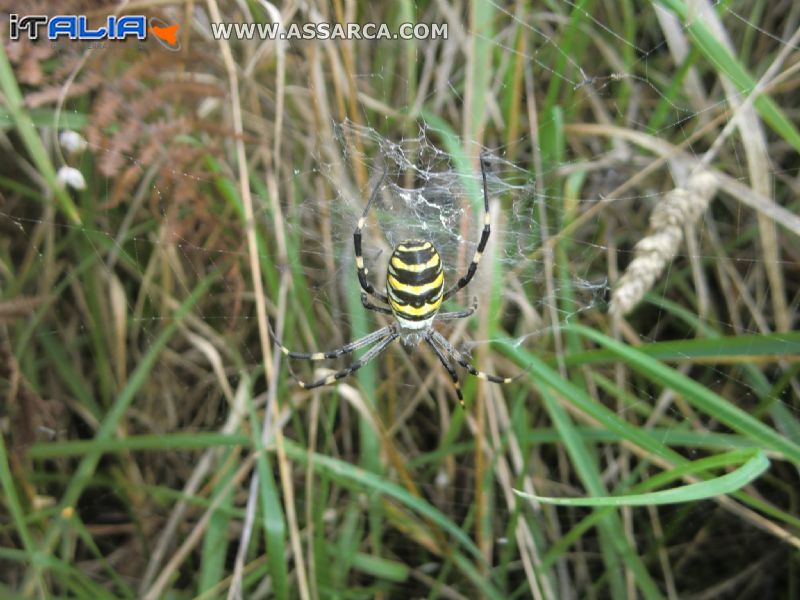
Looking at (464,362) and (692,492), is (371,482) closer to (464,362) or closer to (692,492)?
(464,362)

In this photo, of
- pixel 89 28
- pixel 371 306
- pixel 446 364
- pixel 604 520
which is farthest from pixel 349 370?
pixel 89 28

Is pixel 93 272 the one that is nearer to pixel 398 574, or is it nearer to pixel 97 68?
pixel 97 68

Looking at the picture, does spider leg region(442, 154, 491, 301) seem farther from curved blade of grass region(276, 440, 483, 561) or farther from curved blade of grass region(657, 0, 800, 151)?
curved blade of grass region(276, 440, 483, 561)

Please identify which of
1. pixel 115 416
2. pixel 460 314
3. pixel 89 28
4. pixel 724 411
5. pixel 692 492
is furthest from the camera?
pixel 460 314

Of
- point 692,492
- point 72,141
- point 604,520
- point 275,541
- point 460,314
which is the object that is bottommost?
point 604,520

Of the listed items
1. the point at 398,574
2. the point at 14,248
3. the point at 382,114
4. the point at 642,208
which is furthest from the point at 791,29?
the point at 14,248

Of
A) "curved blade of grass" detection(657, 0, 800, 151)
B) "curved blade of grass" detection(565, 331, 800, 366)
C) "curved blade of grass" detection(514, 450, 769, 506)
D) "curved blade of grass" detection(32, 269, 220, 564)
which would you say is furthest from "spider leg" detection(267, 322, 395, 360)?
"curved blade of grass" detection(657, 0, 800, 151)

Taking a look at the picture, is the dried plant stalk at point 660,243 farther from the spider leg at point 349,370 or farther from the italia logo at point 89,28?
the italia logo at point 89,28
